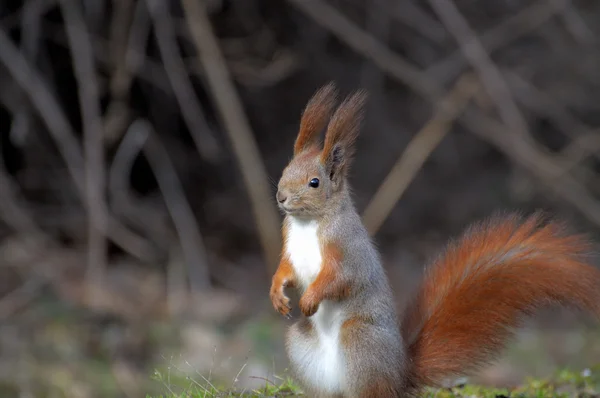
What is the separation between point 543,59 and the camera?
24.0ft

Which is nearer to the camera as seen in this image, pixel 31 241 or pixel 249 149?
pixel 249 149

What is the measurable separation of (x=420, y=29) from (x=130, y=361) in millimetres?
2915

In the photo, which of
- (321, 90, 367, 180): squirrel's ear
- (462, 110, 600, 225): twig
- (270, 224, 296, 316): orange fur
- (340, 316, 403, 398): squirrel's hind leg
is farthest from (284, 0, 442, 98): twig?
(340, 316, 403, 398): squirrel's hind leg

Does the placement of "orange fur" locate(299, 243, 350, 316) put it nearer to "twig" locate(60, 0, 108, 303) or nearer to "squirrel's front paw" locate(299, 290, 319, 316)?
"squirrel's front paw" locate(299, 290, 319, 316)

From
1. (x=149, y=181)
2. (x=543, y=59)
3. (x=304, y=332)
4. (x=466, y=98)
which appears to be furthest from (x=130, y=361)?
(x=543, y=59)

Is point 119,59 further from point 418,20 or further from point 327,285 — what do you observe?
point 327,285

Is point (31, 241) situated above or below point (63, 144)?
below

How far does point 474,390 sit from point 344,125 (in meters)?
1.31

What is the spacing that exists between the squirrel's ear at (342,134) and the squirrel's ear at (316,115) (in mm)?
86

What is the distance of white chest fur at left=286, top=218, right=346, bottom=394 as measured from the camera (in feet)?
8.07

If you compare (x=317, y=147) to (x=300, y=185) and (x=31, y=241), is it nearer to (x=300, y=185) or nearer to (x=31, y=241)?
(x=300, y=185)

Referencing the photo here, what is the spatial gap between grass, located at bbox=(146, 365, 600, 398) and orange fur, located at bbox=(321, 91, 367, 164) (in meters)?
0.86

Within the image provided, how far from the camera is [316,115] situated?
254 cm

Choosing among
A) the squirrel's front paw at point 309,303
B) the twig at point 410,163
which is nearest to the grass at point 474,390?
the squirrel's front paw at point 309,303
